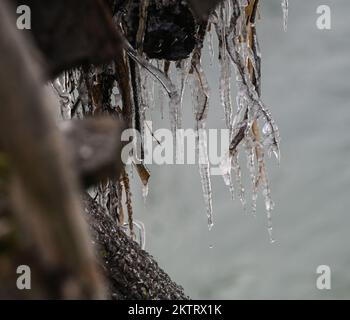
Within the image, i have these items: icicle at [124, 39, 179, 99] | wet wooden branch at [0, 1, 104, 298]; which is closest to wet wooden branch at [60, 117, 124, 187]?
wet wooden branch at [0, 1, 104, 298]

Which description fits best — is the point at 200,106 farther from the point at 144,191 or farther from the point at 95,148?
the point at 95,148

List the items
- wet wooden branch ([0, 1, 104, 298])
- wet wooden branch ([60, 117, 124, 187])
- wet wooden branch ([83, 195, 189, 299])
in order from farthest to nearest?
wet wooden branch ([83, 195, 189, 299]) < wet wooden branch ([60, 117, 124, 187]) < wet wooden branch ([0, 1, 104, 298])

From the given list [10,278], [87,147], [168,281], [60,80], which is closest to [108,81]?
[60,80]

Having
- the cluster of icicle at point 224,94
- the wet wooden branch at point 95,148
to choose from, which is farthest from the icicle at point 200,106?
the wet wooden branch at point 95,148

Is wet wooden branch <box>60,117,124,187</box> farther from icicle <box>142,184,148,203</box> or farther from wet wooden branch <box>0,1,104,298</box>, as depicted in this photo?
icicle <box>142,184,148,203</box>

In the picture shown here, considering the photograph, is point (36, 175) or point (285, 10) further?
point (285, 10)

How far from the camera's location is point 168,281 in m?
3.04

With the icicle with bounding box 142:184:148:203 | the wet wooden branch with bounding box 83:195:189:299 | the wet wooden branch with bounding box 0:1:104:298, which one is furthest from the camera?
the icicle with bounding box 142:184:148:203

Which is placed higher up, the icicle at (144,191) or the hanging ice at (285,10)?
the hanging ice at (285,10)

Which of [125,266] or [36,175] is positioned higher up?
[36,175]

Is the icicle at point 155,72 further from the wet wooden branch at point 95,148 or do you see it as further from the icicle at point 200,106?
the wet wooden branch at point 95,148

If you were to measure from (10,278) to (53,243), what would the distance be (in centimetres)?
16

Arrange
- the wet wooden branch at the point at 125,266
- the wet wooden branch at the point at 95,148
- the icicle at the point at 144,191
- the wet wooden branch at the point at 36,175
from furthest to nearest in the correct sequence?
the icicle at the point at 144,191
the wet wooden branch at the point at 125,266
the wet wooden branch at the point at 95,148
the wet wooden branch at the point at 36,175

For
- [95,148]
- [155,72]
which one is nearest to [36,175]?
[95,148]
